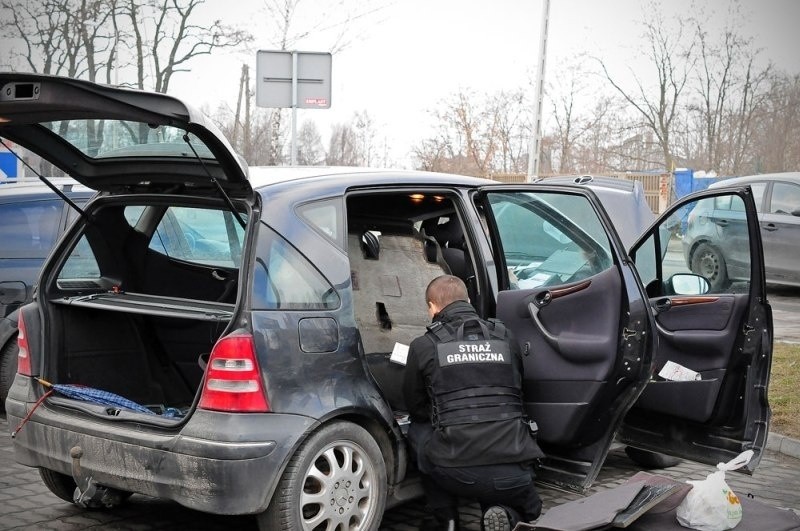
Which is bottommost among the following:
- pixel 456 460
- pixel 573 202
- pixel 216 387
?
pixel 456 460

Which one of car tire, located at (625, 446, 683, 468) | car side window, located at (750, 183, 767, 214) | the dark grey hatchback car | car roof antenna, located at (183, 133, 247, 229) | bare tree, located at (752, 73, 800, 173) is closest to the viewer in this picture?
the dark grey hatchback car

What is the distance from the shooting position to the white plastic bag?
12.0 ft

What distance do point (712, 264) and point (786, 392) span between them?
2.99 meters

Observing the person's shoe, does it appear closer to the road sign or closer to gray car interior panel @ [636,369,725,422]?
gray car interior panel @ [636,369,725,422]

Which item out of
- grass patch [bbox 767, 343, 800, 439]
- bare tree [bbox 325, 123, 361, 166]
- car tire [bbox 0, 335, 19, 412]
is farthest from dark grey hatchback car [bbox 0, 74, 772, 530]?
bare tree [bbox 325, 123, 361, 166]

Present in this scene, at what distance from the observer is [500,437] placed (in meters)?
4.38

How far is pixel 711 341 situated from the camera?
5176 mm

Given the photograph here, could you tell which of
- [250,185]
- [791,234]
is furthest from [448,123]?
[250,185]

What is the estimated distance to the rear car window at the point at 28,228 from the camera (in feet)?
24.0

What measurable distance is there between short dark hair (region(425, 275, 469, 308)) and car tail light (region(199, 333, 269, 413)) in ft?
3.68

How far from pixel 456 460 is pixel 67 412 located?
6.18 ft

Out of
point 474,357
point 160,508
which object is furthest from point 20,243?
point 474,357

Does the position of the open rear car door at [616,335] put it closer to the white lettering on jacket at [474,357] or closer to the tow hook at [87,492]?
the white lettering on jacket at [474,357]

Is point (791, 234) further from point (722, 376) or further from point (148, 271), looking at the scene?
point (148, 271)
